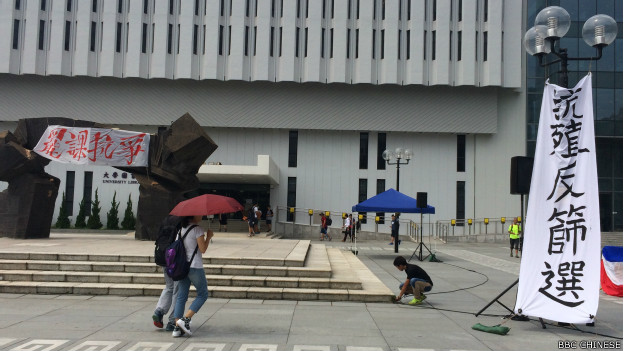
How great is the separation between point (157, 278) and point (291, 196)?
2595 centimetres

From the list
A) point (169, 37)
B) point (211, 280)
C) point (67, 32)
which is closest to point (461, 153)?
point (169, 37)

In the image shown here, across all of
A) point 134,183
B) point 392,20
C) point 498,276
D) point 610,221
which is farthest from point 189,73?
point 610,221

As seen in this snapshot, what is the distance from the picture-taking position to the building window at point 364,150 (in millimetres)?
36156

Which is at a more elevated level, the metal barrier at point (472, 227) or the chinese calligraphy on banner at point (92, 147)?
the chinese calligraphy on banner at point (92, 147)

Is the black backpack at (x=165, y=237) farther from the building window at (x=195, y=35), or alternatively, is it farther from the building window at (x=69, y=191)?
the building window at (x=69, y=191)

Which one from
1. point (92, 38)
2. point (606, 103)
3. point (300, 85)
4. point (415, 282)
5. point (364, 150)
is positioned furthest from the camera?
point (364, 150)

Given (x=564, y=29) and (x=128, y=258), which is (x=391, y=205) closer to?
(x=128, y=258)

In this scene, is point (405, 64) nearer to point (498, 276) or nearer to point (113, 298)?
point (498, 276)

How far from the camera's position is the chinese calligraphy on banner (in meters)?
16.4

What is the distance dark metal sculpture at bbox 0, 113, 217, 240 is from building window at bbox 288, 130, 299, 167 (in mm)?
19290

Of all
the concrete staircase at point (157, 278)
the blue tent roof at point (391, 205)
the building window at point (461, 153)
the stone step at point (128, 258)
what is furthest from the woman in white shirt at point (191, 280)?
the building window at point (461, 153)

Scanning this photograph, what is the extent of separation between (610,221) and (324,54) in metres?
23.7

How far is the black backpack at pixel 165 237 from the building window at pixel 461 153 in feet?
104

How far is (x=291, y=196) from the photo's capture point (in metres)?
36.2
